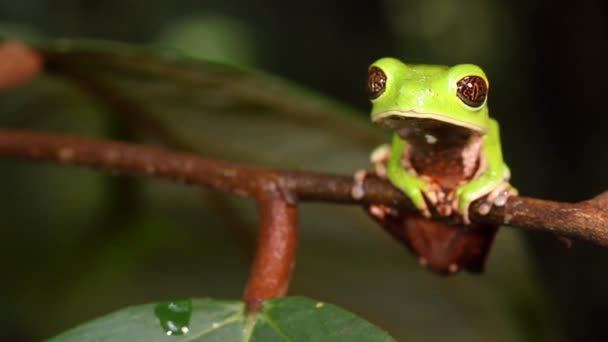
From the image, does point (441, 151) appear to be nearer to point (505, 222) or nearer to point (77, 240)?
point (505, 222)

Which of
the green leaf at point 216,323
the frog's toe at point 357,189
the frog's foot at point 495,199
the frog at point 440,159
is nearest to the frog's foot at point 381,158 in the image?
the frog at point 440,159

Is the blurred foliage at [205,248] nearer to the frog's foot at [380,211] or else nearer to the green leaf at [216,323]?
the frog's foot at [380,211]

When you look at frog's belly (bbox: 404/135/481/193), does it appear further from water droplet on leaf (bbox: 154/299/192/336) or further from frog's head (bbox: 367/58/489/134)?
water droplet on leaf (bbox: 154/299/192/336)

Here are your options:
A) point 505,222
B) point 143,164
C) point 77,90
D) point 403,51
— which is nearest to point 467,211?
point 505,222

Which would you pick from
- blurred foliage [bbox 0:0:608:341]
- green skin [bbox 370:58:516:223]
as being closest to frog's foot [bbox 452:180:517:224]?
green skin [bbox 370:58:516:223]

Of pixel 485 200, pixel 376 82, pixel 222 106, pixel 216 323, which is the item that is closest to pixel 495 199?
pixel 485 200

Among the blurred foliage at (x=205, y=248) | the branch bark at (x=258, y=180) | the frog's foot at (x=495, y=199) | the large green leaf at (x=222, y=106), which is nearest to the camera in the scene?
the branch bark at (x=258, y=180)

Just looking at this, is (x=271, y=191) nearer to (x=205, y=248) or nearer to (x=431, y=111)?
(x=431, y=111)
